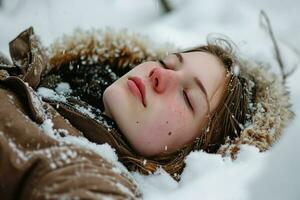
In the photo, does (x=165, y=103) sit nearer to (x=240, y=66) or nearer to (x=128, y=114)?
(x=128, y=114)

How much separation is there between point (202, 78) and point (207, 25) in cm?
111

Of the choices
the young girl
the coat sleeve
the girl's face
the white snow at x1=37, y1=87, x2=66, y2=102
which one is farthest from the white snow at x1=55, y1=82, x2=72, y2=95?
the coat sleeve

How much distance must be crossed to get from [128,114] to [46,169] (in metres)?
0.44

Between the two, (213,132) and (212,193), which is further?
(213,132)

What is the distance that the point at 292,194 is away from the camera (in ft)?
4.66

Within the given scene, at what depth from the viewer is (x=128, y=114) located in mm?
1764

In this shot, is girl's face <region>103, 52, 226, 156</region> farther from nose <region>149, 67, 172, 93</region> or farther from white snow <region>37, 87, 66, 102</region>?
white snow <region>37, 87, 66, 102</region>

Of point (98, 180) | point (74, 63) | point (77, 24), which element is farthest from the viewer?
point (77, 24)

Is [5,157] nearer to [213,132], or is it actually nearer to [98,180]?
[98,180]

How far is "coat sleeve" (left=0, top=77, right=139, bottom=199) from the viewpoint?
1.36 metres

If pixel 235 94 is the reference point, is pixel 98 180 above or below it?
above

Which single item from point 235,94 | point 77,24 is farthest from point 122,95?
point 77,24

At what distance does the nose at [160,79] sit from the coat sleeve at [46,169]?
0.35 m

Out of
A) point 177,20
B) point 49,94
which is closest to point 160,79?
point 49,94
